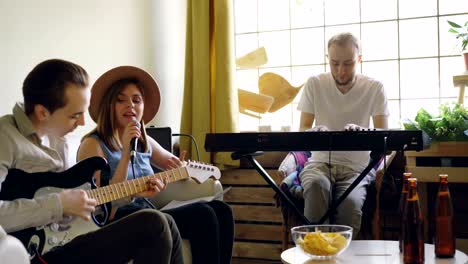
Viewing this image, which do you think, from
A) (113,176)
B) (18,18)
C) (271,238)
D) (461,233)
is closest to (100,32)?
(18,18)

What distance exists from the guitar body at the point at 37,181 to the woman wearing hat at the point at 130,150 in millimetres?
287

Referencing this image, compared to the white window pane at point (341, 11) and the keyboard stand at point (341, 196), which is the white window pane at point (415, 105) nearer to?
the white window pane at point (341, 11)

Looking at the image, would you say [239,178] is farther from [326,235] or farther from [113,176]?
[326,235]

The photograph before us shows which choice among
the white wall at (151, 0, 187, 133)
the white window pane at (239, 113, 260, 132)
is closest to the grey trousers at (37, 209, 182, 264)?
the white wall at (151, 0, 187, 133)

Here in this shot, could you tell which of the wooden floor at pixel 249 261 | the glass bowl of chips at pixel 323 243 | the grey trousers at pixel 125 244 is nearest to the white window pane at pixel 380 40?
the wooden floor at pixel 249 261

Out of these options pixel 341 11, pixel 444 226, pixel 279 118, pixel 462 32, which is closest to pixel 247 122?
pixel 279 118

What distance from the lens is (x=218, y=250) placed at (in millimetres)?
2145

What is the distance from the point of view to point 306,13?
358 centimetres

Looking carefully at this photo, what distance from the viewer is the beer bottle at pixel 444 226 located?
177 centimetres

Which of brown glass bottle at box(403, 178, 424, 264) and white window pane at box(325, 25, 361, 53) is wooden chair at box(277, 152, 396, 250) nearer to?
brown glass bottle at box(403, 178, 424, 264)

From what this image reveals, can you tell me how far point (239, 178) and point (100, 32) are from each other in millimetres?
1189

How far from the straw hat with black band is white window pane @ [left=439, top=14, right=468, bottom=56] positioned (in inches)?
70.7

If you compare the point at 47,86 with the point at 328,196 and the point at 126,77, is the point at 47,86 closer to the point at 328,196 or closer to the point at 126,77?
the point at 126,77

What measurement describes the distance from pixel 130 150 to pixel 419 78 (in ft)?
6.48
